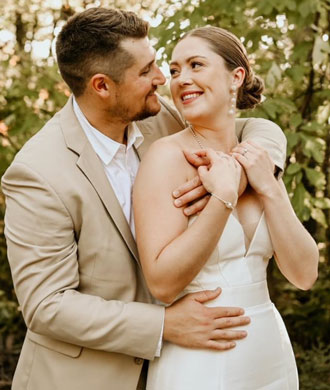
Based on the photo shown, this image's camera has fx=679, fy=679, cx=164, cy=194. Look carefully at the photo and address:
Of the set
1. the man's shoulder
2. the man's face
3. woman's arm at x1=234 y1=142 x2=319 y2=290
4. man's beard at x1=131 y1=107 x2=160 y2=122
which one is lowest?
woman's arm at x1=234 y1=142 x2=319 y2=290

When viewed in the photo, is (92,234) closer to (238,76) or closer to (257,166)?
(257,166)

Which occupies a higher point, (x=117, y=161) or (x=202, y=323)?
(x=117, y=161)

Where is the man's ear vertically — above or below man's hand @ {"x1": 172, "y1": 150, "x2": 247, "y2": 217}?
above

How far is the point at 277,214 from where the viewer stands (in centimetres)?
247

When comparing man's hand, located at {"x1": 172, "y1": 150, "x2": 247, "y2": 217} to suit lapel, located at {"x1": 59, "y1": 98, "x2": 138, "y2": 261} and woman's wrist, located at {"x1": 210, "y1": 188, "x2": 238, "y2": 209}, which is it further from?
suit lapel, located at {"x1": 59, "y1": 98, "x2": 138, "y2": 261}

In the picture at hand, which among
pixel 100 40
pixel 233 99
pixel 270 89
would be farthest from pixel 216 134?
pixel 270 89

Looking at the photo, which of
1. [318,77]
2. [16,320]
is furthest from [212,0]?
[16,320]

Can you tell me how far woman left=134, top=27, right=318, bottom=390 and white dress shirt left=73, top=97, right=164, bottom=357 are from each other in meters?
0.21

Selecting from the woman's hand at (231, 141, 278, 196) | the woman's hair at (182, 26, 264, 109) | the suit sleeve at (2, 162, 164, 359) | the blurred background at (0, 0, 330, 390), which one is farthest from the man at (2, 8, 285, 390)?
the blurred background at (0, 0, 330, 390)

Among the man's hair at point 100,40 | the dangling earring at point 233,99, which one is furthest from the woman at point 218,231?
the man's hair at point 100,40

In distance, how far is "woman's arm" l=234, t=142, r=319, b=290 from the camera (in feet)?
8.12

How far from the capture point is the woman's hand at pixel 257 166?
8.11 ft

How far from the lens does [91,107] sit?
2.68m

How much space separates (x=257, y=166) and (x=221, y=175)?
20cm
